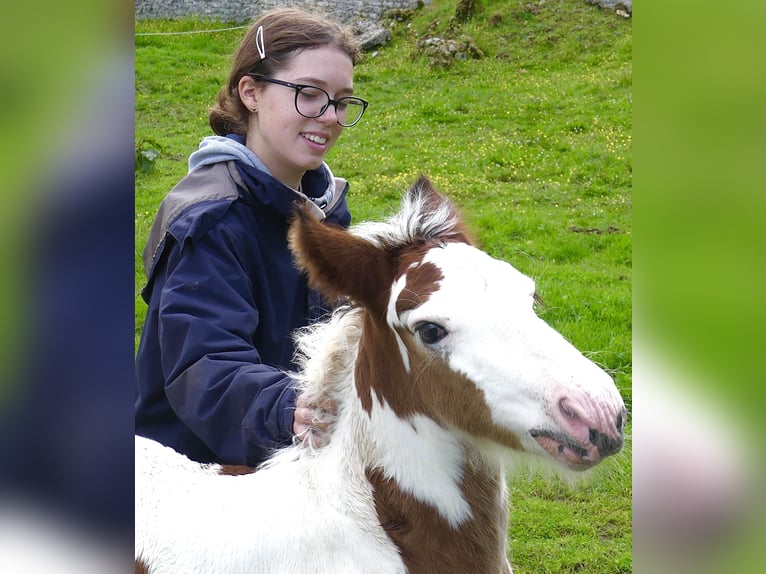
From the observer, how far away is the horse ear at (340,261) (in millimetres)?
1862

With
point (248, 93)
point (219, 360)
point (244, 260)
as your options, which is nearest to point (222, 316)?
point (219, 360)

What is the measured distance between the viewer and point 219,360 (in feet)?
6.87

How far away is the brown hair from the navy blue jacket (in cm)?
32

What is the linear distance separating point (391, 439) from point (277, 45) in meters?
1.40

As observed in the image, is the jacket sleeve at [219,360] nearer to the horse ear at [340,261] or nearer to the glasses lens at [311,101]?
the horse ear at [340,261]

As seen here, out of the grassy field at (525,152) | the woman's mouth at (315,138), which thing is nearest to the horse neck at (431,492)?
the grassy field at (525,152)

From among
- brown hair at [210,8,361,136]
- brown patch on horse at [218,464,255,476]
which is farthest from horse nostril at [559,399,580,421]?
brown hair at [210,8,361,136]

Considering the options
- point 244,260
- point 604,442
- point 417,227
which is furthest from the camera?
point 244,260

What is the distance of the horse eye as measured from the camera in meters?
1.70
